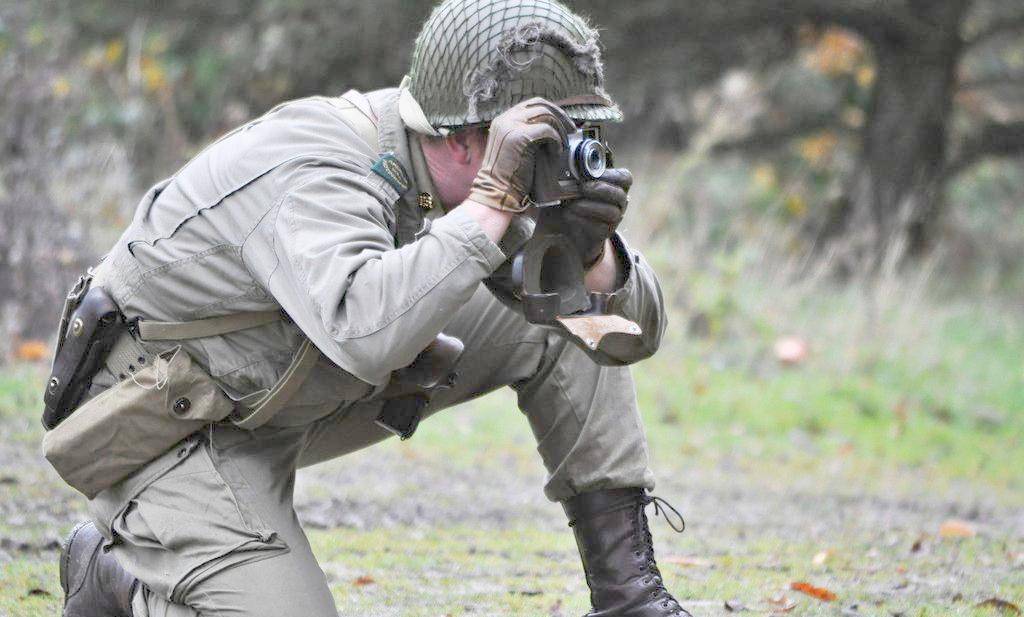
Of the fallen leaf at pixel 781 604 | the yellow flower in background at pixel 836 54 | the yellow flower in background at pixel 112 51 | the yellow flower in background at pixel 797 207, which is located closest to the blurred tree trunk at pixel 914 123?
the yellow flower in background at pixel 797 207

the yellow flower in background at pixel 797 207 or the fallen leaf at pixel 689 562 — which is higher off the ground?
the yellow flower in background at pixel 797 207

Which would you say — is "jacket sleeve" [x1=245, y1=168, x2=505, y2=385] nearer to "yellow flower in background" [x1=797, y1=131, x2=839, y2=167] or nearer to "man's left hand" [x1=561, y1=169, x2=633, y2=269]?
"man's left hand" [x1=561, y1=169, x2=633, y2=269]

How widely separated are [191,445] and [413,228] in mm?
690

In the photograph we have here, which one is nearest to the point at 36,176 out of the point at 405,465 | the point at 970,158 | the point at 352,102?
the point at 405,465

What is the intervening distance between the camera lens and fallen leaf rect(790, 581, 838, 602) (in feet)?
5.36

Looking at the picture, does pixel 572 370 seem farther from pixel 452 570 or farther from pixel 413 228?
pixel 452 570

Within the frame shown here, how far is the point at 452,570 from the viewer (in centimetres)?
396

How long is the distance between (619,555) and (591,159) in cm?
100

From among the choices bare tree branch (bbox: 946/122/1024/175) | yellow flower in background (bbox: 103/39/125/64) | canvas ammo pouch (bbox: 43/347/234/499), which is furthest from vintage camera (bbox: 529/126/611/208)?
yellow flower in background (bbox: 103/39/125/64)

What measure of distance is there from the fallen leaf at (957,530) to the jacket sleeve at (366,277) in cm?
301

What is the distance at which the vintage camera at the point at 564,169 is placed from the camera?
8.30 feet

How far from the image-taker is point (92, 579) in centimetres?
303

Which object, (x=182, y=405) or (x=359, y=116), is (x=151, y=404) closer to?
(x=182, y=405)

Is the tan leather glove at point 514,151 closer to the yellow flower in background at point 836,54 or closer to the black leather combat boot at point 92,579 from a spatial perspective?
the black leather combat boot at point 92,579
